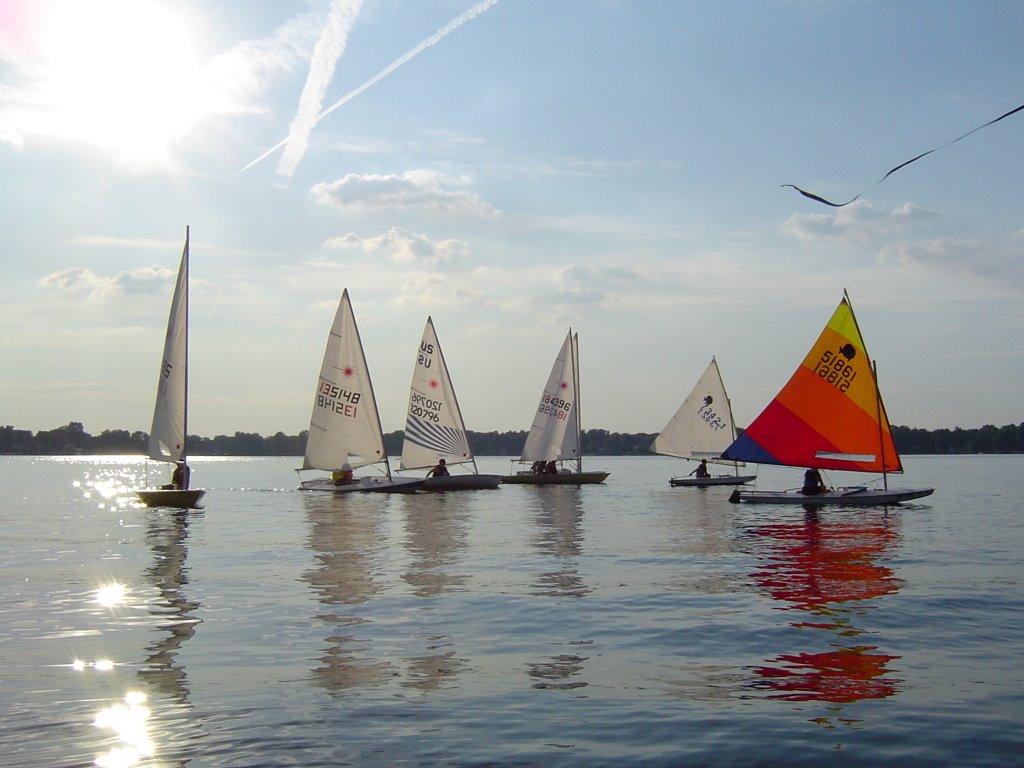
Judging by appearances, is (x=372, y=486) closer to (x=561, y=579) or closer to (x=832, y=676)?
(x=561, y=579)

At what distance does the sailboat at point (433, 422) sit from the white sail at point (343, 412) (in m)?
3.57

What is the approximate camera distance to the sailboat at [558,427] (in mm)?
63625

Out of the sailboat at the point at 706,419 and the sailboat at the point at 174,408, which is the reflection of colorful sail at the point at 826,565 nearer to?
the sailboat at the point at 174,408

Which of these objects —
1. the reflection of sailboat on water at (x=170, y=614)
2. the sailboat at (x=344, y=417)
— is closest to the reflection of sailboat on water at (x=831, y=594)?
the reflection of sailboat on water at (x=170, y=614)

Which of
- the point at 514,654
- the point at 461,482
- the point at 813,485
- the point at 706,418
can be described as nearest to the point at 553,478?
the point at 461,482

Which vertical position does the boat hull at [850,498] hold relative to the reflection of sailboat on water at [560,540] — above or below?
above

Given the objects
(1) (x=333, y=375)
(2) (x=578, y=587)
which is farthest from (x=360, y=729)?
(1) (x=333, y=375)

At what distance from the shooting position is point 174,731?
9219 mm

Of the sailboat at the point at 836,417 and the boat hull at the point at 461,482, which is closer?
the sailboat at the point at 836,417

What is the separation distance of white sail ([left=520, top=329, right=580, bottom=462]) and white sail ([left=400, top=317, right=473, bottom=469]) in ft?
27.3

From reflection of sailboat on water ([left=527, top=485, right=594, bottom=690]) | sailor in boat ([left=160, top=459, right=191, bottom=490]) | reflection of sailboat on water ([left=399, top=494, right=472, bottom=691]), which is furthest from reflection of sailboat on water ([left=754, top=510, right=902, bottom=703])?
sailor in boat ([left=160, top=459, right=191, bottom=490])

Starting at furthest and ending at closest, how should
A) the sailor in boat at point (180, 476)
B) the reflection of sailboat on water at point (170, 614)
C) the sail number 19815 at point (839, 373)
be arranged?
the sailor in boat at point (180, 476)
the sail number 19815 at point (839, 373)
the reflection of sailboat on water at point (170, 614)

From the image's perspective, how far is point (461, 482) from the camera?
186 ft

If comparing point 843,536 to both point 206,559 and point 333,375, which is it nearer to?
point 206,559
